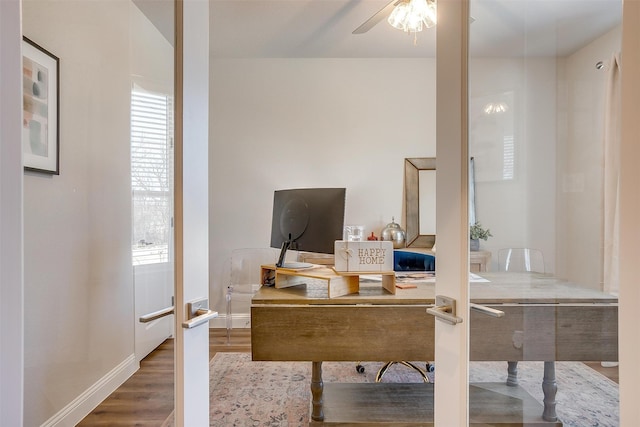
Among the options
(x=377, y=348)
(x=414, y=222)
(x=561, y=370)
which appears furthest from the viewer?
(x=414, y=222)

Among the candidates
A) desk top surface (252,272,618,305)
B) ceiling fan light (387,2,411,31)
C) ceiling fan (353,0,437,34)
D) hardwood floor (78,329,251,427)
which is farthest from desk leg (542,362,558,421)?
ceiling fan light (387,2,411,31)

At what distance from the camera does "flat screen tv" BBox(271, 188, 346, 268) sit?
66.3 inches

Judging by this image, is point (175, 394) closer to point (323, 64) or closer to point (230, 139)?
point (230, 139)

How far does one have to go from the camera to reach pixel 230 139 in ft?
12.2

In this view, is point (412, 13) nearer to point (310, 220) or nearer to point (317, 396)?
point (310, 220)

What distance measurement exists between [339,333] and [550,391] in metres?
0.84

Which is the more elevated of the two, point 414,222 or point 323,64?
point 323,64

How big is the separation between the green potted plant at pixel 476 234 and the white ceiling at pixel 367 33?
563 mm

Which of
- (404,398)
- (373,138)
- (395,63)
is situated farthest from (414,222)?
(404,398)

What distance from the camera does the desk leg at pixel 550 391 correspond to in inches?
47.9

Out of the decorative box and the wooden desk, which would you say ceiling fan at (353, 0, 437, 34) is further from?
the wooden desk

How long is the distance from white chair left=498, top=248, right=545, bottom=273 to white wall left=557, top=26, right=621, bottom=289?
0.27 ft

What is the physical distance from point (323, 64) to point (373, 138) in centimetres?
94

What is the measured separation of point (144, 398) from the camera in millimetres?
1408
